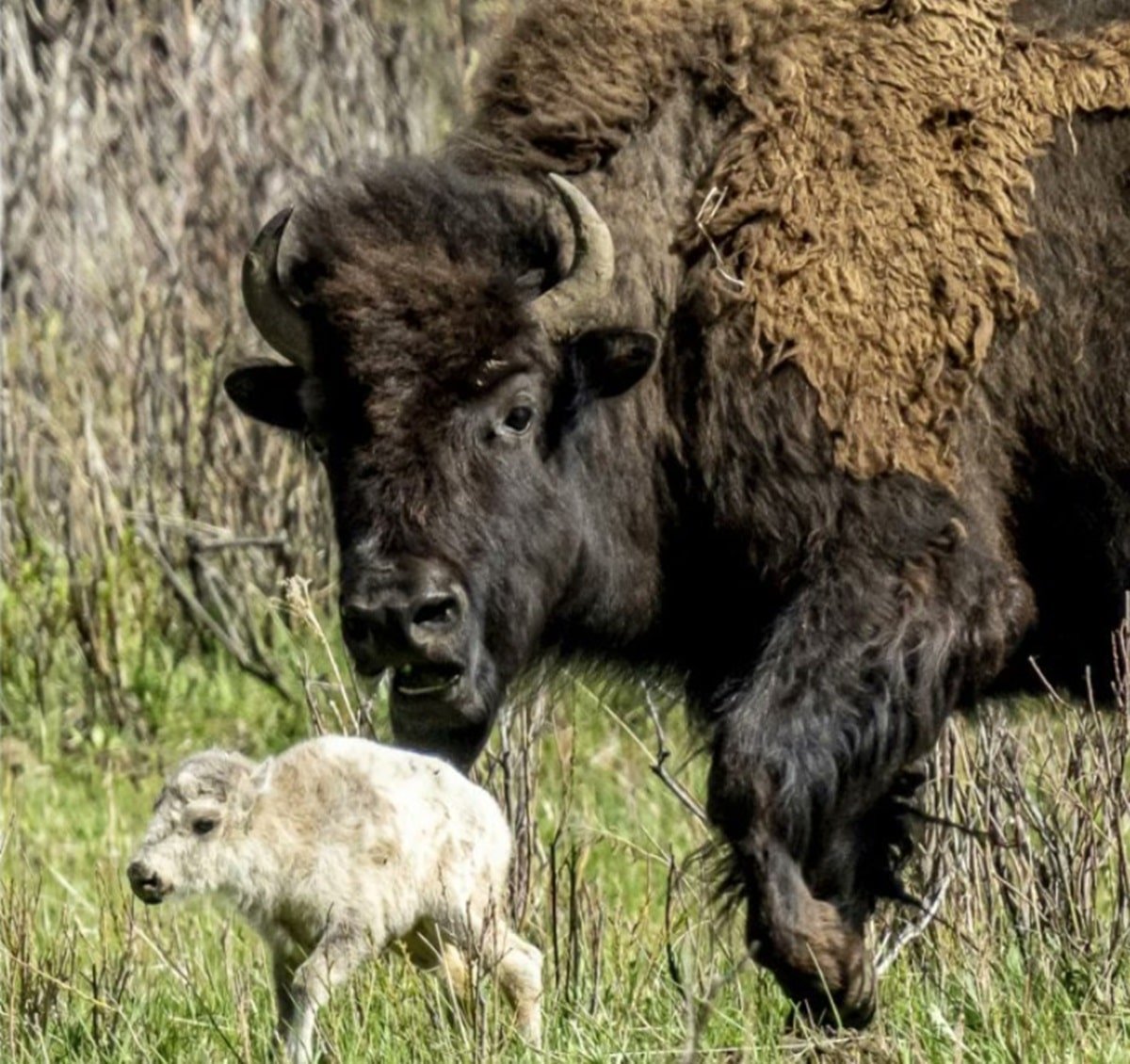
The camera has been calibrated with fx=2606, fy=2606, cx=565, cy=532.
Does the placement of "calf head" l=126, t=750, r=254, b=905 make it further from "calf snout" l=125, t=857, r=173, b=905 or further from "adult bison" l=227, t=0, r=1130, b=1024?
"adult bison" l=227, t=0, r=1130, b=1024

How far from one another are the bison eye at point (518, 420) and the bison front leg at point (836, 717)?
682 millimetres

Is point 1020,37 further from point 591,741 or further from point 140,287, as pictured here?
point 140,287

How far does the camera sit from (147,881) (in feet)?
14.8

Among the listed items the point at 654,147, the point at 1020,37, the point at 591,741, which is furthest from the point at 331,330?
the point at 591,741

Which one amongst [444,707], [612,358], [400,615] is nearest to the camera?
[400,615]

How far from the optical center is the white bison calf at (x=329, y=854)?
4.54 metres

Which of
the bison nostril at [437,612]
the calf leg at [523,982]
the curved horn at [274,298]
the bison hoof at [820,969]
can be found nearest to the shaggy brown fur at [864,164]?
the curved horn at [274,298]

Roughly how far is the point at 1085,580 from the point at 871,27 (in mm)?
1298

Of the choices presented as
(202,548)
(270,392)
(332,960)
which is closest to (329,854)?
(332,960)

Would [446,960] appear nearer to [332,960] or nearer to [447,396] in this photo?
[332,960]

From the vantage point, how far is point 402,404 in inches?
210

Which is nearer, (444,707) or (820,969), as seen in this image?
(820,969)

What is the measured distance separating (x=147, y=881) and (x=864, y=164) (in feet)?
7.18

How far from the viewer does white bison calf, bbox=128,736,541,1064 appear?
4543mm
